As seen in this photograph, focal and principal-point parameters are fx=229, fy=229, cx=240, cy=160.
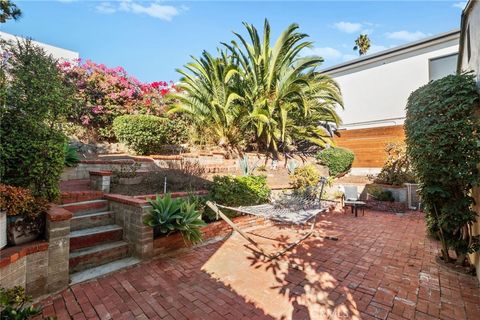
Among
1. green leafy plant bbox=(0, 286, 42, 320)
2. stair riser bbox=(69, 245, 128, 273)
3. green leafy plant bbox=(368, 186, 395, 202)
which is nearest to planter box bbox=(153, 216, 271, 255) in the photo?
stair riser bbox=(69, 245, 128, 273)

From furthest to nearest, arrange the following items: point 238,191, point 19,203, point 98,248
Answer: point 238,191
point 98,248
point 19,203

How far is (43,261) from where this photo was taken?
255 cm

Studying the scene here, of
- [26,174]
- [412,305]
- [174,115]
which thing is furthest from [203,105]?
[412,305]

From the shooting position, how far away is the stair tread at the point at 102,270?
2920 millimetres

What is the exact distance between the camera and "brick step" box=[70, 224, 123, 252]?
3275mm

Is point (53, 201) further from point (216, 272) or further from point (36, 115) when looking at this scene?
point (216, 272)

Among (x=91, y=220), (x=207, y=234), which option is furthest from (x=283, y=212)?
(x=91, y=220)

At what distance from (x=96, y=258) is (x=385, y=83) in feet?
51.5

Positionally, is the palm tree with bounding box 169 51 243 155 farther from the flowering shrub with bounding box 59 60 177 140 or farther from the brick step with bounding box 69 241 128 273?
the brick step with bounding box 69 241 128 273

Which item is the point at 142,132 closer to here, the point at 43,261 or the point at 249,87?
the point at 249,87

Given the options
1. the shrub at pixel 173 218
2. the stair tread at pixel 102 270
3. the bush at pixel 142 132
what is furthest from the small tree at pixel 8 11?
the stair tread at pixel 102 270

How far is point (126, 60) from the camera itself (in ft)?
33.5

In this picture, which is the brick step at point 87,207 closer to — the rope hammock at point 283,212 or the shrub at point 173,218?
the shrub at point 173,218

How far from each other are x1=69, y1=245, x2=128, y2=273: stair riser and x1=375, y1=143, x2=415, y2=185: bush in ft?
31.5
